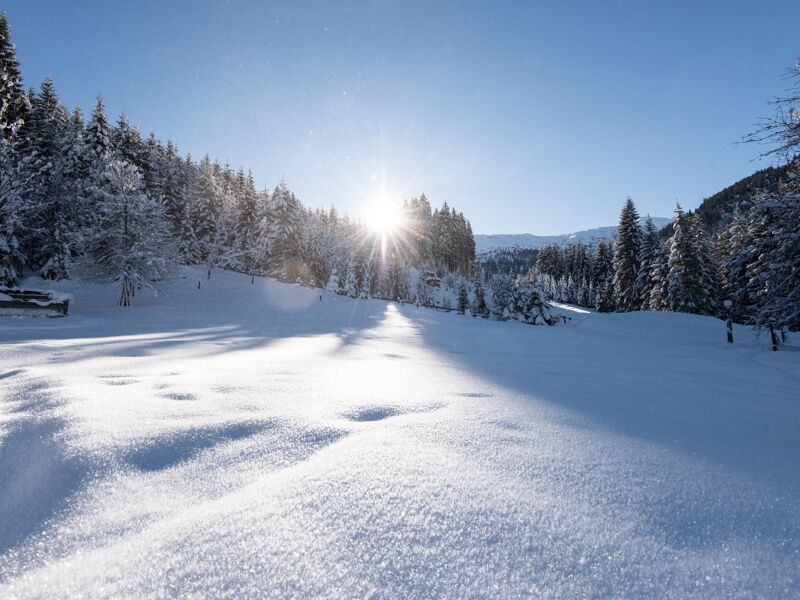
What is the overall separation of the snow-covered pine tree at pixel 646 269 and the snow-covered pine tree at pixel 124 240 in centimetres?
4451

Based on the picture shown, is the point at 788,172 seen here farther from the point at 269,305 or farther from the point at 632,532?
the point at 269,305

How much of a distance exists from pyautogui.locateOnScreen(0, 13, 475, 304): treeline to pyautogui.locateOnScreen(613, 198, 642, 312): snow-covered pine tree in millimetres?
39429

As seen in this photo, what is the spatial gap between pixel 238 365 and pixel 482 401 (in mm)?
3264

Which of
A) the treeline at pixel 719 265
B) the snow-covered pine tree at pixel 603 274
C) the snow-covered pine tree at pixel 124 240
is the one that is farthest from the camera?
the snow-covered pine tree at pixel 603 274

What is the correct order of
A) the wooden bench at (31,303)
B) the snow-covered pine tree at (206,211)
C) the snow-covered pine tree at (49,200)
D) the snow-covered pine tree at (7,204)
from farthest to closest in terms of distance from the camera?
Answer: 1. the snow-covered pine tree at (206,211)
2. the snow-covered pine tree at (49,200)
3. the snow-covered pine tree at (7,204)
4. the wooden bench at (31,303)

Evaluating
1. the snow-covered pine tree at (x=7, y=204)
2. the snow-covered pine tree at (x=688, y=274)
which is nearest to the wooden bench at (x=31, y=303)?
the snow-covered pine tree at (x=7, y=204)

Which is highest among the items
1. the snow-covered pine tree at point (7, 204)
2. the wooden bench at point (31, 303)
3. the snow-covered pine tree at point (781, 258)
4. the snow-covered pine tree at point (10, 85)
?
the snow-covered pine tree at point (10, 85)

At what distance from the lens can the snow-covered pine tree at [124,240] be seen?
2275cm

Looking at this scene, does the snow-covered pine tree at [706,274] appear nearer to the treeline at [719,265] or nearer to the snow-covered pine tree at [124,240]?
the treeline at [719,265]

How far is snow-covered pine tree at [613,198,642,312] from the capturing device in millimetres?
42906

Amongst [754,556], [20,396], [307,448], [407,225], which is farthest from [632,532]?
[407,225]

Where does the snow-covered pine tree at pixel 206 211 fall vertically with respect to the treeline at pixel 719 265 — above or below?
above

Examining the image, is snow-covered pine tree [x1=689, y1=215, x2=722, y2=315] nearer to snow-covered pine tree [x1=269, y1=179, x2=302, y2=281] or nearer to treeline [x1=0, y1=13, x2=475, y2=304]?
treeline [x1=0, y1=13, x2=475, y2=304]

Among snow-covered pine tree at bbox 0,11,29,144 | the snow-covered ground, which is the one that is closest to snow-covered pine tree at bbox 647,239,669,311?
the snow-covered ground
